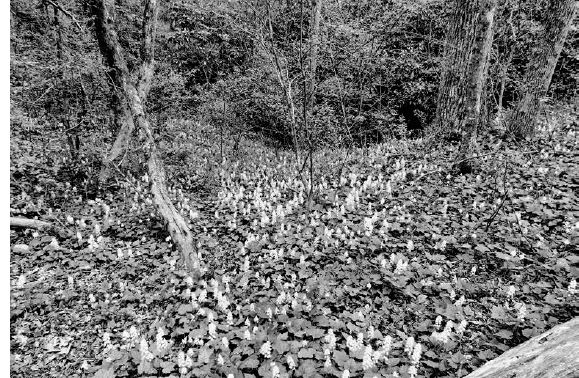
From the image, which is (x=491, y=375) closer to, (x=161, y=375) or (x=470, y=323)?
(x=470, y=323)

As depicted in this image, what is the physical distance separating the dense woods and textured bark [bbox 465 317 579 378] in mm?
17

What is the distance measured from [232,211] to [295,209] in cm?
150

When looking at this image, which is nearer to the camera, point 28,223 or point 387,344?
point 387,344

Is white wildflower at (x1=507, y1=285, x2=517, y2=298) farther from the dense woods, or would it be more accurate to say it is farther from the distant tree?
the distant tree

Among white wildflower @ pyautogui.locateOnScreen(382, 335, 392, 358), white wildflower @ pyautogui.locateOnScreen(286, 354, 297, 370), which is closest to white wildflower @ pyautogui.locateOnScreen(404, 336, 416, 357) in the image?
white wildflower @ pyautogui.locateOnScreen(382, 335, 392, 358)

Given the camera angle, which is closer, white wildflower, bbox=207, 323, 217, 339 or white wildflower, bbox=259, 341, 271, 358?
white wildflower, bbox=259, 341, 271, 358

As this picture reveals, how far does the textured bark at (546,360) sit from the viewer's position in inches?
90.3

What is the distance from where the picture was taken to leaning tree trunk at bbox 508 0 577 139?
9.00 meters

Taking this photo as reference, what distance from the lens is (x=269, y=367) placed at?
12.5 ft

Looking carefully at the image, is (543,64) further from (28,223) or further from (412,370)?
(28,223)

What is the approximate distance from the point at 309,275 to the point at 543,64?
Answer: 887cm

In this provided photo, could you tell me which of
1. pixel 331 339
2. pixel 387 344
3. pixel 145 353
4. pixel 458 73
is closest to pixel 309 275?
pixel 331 339

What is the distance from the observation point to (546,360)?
8.23 feet

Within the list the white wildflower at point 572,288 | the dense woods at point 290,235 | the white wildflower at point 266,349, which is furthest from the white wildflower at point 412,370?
the white wildflower at point 572,288
